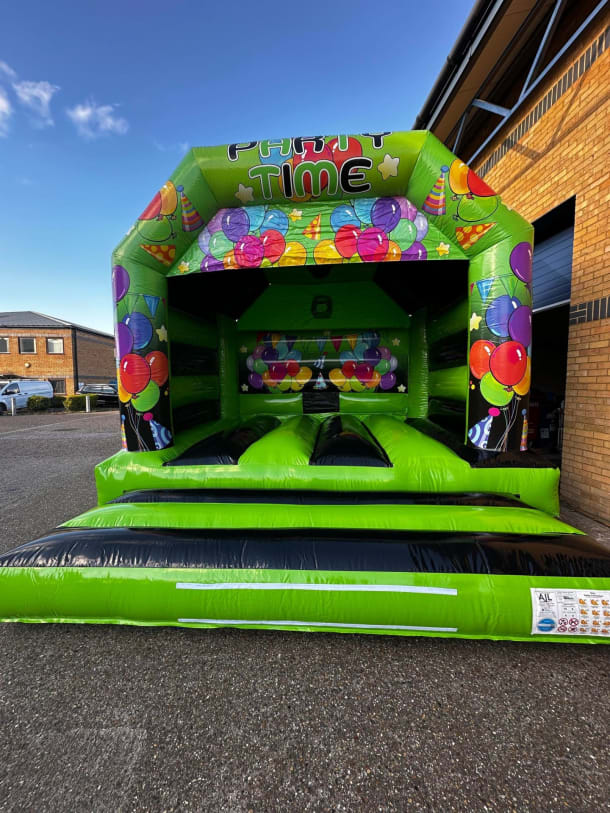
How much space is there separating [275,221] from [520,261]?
1873 mm

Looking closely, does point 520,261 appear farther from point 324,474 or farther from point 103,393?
point 103,393

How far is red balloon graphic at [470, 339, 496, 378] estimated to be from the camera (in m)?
2.53

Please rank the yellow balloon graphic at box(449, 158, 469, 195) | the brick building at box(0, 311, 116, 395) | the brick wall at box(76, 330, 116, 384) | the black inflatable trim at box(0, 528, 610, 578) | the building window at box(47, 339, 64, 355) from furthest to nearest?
the brick wall at box(76, 330, 116, 384), the building window at box(47, 339, 64, 355), the brick building at box(0, 311, 116, 395), the yellow balloon graphic at box(449, 158, 469, 195), the black inflatable trim at box(0, 528, 610, 578)

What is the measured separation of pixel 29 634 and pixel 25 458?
5.71 m

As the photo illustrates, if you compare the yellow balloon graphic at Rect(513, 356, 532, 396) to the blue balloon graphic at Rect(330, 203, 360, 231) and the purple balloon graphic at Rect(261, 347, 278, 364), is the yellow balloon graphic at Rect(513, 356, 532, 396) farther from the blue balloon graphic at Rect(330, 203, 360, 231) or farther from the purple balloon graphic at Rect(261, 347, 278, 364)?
the purple balloon graphic at Rect(261, 347, 278, 364)

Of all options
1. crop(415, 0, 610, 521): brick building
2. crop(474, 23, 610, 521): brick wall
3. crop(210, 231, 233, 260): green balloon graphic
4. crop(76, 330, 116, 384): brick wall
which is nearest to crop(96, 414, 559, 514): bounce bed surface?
crop(474, 23, 610, 521): brick wall

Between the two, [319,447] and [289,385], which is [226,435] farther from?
[289,385]

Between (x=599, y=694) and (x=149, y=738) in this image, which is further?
(x=599, y=694)

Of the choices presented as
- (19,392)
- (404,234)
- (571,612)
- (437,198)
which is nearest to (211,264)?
(404,234)

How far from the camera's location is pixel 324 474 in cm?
252

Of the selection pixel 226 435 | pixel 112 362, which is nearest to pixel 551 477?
pixel 226 435

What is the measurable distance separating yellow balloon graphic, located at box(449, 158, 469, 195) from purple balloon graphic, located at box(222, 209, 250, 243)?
1551mm

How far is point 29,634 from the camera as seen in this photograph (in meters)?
1.72

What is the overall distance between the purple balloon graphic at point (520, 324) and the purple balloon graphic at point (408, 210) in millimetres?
1064
